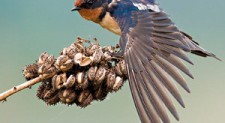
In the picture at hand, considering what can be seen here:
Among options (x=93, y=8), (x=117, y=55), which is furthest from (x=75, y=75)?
(x=93, y=8)

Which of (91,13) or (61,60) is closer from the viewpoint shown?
(61,60)

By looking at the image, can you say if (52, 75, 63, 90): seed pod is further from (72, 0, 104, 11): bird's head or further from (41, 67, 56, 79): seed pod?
(72, 0, 104, 11): bird's head

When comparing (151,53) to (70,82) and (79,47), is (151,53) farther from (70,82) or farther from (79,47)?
(70,82)

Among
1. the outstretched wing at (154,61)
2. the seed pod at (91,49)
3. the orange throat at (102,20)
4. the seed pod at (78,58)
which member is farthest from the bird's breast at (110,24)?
the seed pod at (78,58)

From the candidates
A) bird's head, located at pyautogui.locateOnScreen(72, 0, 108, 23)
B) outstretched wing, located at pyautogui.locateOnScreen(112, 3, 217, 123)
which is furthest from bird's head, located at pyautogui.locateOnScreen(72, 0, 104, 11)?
outstretched wing, located at pyautogui.locateOnScreen(112, 3, 217, 123)

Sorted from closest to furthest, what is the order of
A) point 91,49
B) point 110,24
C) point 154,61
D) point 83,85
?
point 83,85, point 91,49, point 154,61, point 110,24

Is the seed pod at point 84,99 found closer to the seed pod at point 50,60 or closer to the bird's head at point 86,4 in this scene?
the seed pod at point 50,60
